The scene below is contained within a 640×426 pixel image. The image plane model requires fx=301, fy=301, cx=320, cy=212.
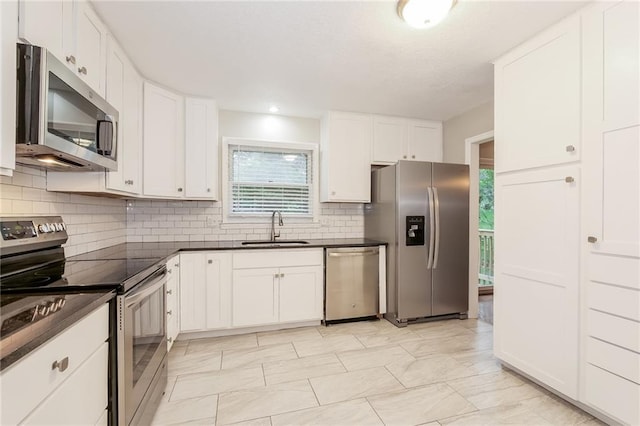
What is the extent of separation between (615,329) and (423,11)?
205cm

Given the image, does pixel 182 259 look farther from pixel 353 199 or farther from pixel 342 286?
pixel 353 199

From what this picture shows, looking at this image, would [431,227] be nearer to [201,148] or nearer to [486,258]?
[486,258]

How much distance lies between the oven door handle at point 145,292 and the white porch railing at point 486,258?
15.6 feet

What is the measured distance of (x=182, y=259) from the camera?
9.46ft

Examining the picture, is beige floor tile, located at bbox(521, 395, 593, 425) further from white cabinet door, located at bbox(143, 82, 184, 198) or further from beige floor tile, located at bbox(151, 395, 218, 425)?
white cabinet door, located at bbox(143, 82, 184, 198)

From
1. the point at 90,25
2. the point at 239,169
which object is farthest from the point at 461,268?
the point at 90,25

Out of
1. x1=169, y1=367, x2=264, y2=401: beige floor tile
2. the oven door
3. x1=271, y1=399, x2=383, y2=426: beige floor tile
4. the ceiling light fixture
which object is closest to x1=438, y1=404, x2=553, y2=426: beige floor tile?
x1=271, y1=399, x2=383, y2=426: beige floor tile

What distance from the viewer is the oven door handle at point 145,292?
1393 millimetres

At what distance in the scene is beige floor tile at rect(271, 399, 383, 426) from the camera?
176 cm

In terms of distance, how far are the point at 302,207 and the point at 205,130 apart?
4.73ft

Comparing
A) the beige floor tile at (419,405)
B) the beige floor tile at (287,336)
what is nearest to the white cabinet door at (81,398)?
the beige floor tile at (419,405)

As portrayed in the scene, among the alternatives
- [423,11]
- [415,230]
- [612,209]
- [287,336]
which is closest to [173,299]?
[287,336]

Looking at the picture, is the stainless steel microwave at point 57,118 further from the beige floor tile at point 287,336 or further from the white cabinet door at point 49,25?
the beige floor tile at point 287,336

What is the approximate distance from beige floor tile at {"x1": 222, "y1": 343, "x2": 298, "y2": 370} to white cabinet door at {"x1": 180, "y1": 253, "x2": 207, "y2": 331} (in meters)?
0.46
